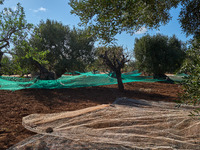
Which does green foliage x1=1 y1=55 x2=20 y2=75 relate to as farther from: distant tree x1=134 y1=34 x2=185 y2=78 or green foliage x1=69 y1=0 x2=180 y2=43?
distant tree x1=134 y1=34 x2=185 y2=78

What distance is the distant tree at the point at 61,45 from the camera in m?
11.5

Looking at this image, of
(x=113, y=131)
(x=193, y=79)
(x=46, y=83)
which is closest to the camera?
(x=193, y=79)

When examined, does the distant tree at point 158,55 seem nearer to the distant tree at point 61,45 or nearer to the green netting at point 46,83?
the distant tree at point 61,45

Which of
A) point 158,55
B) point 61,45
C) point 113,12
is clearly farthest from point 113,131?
point 158,55

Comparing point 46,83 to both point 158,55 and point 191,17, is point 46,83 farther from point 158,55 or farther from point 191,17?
point 158,55

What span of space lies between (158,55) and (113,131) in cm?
1289

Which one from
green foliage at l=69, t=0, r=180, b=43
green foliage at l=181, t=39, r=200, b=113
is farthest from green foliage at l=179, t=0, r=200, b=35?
green foliage at l=181, t=39, r=200, b=113

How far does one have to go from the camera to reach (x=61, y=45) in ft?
38.8

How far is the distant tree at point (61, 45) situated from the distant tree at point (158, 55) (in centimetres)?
565

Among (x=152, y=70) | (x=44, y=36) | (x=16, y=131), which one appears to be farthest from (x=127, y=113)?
(x=152, y=70)

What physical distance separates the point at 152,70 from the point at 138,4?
10791 mm

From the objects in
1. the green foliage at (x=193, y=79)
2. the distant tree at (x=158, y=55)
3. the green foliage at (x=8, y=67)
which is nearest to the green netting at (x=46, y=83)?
the green foliage at (x=8, y=67)

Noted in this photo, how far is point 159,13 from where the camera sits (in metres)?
5.61

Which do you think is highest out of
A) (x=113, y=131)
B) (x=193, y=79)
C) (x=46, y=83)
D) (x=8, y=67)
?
(x=8, y=67)
